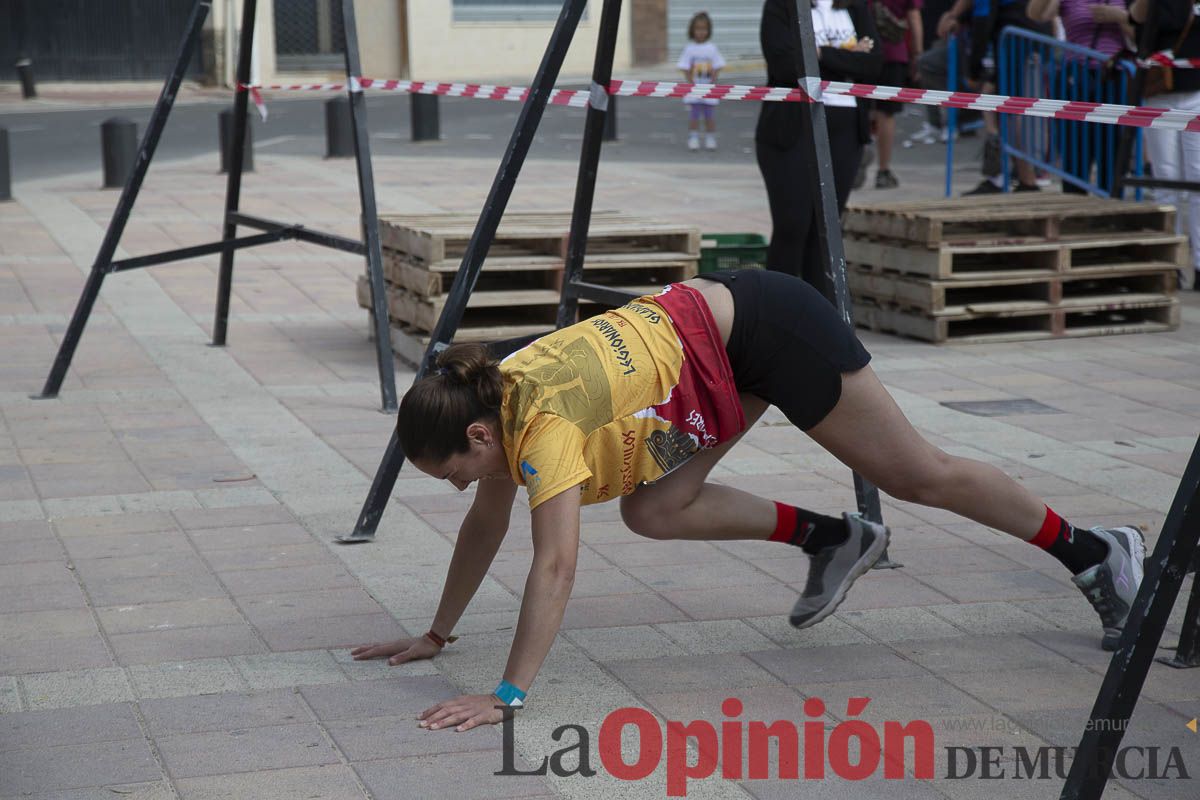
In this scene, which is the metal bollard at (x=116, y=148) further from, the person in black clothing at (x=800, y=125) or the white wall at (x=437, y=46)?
the white wall at (x=437, y=46)

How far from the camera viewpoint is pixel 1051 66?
1060cm

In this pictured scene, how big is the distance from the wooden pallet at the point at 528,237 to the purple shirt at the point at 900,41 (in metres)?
6.77

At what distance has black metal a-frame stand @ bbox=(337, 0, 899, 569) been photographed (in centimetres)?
457

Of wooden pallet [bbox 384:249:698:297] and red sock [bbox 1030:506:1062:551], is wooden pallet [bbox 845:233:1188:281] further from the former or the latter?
red sock [bbox 1030:506:1062:551]

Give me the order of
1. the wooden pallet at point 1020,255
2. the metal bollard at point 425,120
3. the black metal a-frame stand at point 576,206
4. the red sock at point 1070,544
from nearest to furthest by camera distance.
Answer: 1. the red sock at point 1070,544
2. the black metal a-frame stand at point 576,206
3. the wooden pallet at point 1020,255
4. the metal bollard at point 425,120

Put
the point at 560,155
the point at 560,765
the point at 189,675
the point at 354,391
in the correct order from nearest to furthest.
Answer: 1. the point at 560,765
2. the point at 189,675
3. the point at 354,391
4. the point at 560,155

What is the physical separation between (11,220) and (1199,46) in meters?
9.27

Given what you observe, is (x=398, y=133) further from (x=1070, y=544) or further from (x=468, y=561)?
(x=1070, y=544)

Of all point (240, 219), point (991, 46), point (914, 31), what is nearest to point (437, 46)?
point (914, 31)

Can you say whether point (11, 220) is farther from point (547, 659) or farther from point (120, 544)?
point (547, 659)

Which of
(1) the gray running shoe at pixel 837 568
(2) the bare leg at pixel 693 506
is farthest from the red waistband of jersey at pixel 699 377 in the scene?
(1) the gray running shoe at pixel 837 568

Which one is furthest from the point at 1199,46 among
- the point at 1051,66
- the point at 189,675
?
the point at 189,675

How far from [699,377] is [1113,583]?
1254mm

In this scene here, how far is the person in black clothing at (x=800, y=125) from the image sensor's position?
738 cm
